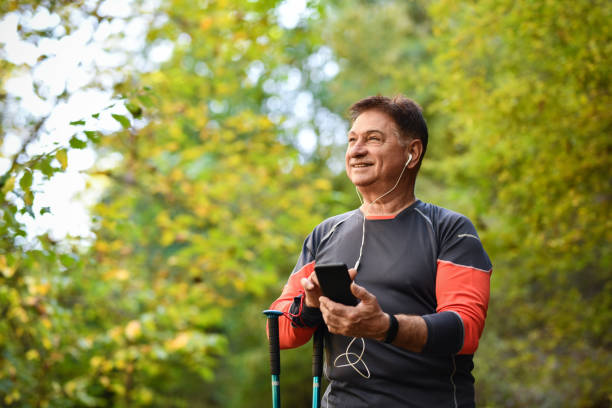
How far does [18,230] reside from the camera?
2.59 meters

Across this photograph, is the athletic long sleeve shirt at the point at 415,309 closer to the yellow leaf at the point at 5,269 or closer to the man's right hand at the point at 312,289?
the man's right hand at the point at 312,289

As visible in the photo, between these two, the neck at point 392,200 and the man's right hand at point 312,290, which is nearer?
the man's right hand at point 312,290

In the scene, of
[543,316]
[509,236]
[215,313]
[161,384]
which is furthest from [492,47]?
[161,384]

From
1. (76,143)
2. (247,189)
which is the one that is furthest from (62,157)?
(247,189)

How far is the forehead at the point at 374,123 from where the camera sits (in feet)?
6.14

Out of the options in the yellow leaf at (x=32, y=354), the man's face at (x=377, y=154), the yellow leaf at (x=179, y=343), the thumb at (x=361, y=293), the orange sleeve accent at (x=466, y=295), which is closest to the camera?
the thumb at (x=361, y=293)

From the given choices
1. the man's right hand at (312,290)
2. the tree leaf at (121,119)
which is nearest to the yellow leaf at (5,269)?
the tree leaf at (121,119)

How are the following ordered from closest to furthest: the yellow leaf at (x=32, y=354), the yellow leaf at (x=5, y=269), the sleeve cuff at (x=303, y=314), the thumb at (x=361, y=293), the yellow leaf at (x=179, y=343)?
1. the thumb at (x=361, y=293)
2. the sleeve cuff at (x=303, y=314)
3. the yellow leaf at (x=5, y=269)
4. the yellow leaf at (x=32, y=354)
5. the yellow leaf at (x=179, y=343)

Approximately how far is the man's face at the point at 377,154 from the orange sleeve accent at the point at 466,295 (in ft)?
1.21

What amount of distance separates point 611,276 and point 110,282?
5206 millimetres

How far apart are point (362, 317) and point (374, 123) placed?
2.45 feet

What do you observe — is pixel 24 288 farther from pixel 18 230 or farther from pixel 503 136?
pixel 503 136

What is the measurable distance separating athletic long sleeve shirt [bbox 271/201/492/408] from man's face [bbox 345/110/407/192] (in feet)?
0.43

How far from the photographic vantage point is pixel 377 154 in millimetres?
1850
